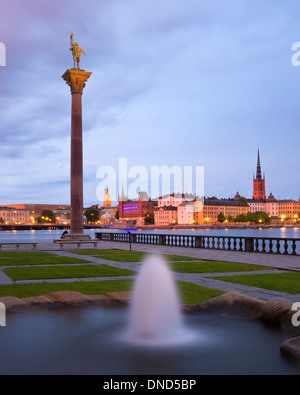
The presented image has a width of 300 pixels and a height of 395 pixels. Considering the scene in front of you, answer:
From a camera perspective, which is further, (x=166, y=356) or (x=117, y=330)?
(x=117, y=330)

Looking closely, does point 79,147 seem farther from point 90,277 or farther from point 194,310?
point 194,310

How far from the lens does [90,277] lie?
15250 millimetres

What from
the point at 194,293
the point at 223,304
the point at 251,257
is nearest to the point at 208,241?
the point at 251,257

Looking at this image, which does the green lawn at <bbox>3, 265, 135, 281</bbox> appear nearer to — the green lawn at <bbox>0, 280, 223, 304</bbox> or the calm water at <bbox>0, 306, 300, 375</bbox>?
the green lawn at <bbox>0, 280, 223, 304</bbox>

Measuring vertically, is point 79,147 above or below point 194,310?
above

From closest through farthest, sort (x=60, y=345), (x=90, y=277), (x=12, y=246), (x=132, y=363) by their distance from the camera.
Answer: (x=132, y=363)
(x=60, y=345)
(x=90, y=277)
(x=12, y=246)

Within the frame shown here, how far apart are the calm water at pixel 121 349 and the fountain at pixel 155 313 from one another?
0.23 m

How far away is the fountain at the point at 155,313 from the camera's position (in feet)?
24.5

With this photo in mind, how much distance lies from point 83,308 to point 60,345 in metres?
2.74

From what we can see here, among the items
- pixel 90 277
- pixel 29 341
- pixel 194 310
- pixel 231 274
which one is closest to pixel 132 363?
pixel 29 341

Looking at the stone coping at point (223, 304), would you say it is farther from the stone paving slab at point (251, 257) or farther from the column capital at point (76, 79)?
the column capital at point (76, 79)

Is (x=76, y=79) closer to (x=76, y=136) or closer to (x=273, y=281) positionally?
(x=76, y=136)

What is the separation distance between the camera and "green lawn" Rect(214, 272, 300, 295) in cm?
1201

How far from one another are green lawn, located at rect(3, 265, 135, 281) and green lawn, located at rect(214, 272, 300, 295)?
161 inches
